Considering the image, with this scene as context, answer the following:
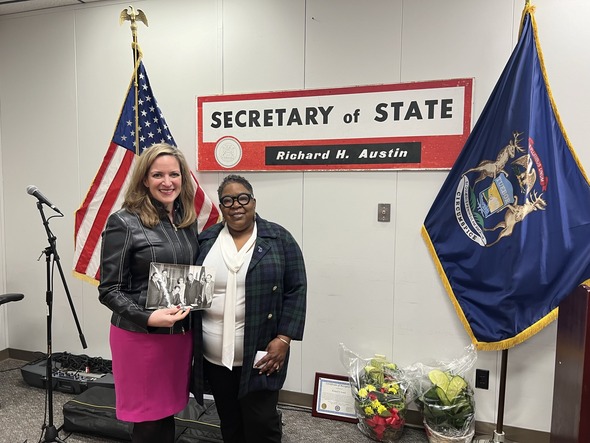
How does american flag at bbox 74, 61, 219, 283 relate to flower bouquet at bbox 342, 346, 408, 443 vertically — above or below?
above

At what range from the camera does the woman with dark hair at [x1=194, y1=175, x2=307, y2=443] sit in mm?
1501

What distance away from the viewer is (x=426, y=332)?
241 cm

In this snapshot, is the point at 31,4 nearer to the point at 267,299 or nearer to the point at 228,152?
the point at 228,152

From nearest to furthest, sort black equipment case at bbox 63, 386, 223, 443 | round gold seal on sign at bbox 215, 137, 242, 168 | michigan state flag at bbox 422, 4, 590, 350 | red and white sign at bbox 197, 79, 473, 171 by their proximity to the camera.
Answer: michigan state flag at bbox 422, 4, 590, 350, black equipment case at bbox 63, 386, 223, 443, red and white sign at bbox 197, 79, 473, 171, round gold seal on sign at bbox 215, 137, 242, 168

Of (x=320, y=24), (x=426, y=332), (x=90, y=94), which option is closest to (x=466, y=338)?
(x=426, y=332)

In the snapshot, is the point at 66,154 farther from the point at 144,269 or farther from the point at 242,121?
the point at 144,269

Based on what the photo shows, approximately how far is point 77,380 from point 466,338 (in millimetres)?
2505

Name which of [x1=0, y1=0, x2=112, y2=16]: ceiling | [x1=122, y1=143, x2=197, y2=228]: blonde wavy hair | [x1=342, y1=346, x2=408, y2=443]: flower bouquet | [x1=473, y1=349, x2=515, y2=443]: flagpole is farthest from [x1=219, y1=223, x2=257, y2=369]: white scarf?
[x1=0, y1=0, x2=112, y2=16]: ceiling

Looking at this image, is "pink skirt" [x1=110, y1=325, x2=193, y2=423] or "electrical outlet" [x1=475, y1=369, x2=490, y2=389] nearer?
"pink skirt" [x1=110, y1=325, x2=193, y2=423]

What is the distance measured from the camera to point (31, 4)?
2.91 meters

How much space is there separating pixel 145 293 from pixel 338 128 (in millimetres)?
1501

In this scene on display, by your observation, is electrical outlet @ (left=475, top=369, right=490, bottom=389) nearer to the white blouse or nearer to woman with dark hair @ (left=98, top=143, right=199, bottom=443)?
the white blouse

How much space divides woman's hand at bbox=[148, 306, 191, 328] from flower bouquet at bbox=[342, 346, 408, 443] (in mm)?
1321

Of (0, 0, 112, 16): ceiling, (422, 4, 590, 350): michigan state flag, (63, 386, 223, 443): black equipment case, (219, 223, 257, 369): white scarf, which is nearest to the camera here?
(219, 223, 257, 369): white scarf
